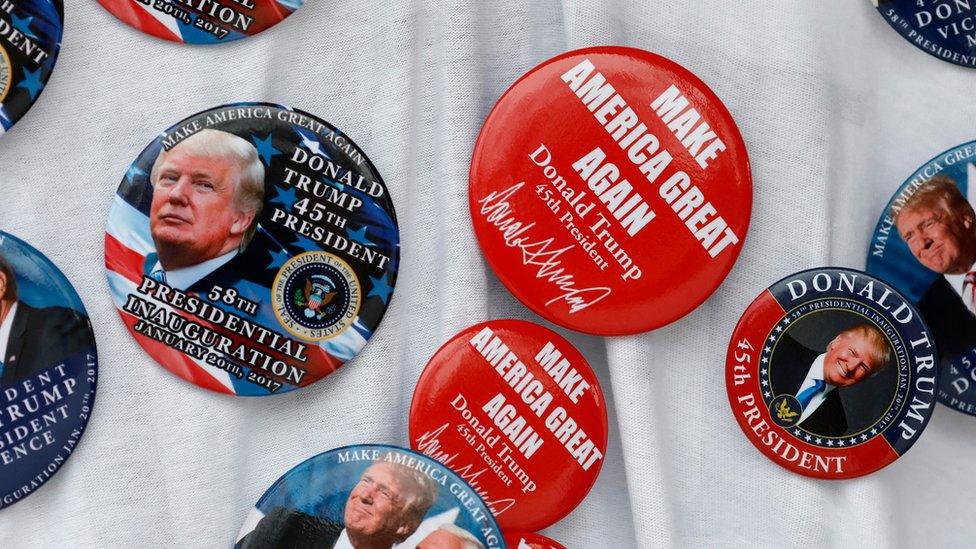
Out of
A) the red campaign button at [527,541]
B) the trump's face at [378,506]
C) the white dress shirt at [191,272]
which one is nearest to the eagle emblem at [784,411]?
the red campaign button at [527,541]

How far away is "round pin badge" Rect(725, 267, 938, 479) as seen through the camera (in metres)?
0.89

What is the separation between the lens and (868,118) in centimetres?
91

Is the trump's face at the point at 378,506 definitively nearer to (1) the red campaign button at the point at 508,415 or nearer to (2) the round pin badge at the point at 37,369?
(1) the red campaign button at the point at 508,415

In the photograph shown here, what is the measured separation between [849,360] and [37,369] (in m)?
0.84

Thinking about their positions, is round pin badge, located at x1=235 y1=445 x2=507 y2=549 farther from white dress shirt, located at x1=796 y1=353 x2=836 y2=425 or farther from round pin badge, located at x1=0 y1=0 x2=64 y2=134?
round pin badge, located at x1=0 y1=0 x2=64 y2=134

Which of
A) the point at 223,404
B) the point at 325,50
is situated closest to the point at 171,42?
the point at 325,50

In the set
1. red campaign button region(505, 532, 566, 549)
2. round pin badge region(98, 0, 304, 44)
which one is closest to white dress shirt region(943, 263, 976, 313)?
red campaign button region(505, 532, 566, 549)

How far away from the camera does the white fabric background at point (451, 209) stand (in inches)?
33.9

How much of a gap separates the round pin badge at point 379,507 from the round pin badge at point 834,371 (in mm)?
310

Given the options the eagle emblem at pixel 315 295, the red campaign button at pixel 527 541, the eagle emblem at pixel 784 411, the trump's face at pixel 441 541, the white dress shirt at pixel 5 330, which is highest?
the white dress shirt at pixel 5 330

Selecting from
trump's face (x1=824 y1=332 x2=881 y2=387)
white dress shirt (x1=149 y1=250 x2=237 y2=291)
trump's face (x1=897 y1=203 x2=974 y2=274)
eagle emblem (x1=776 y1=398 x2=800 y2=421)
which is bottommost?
eagle emblem (x1=776 y1=398 x2=800 y2=421)
